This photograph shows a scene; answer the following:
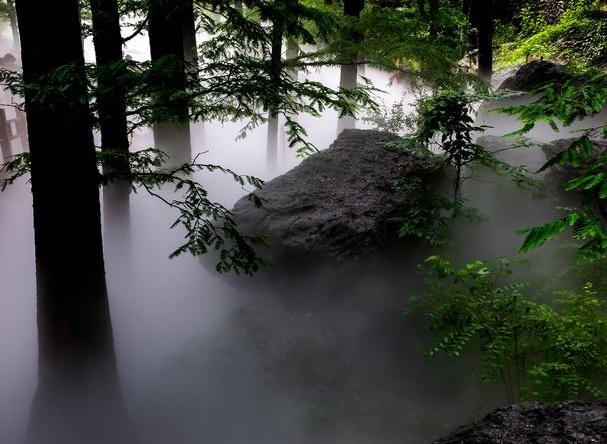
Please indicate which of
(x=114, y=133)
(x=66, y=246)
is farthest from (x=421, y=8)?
(x=66, y=246)

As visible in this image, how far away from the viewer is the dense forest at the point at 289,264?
4.57 meters

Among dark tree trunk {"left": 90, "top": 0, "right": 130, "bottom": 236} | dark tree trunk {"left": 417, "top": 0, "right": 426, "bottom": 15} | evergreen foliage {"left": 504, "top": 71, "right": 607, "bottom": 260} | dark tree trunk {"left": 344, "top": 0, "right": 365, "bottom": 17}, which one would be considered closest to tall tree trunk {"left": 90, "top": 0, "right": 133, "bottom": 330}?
dark tree trunk {"left": 90, "top": 0, "right": 130, "bottom": 236}

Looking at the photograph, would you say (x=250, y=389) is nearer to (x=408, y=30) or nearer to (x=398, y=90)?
(x=408, y=30)

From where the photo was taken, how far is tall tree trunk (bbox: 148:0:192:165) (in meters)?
4.48

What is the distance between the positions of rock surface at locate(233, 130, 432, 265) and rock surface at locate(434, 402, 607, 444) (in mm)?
4524

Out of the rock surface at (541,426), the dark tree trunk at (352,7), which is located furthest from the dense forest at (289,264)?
the dark tree trunk at (352,7)

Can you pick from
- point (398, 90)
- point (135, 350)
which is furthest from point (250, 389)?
point (398, 90)

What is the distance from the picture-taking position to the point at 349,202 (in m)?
8.20

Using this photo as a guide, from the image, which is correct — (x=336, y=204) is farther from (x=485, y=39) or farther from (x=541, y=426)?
(x=485, y=39)

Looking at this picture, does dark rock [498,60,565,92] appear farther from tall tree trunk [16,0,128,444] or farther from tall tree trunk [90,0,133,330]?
tall tree trunk [16,0,128,444]

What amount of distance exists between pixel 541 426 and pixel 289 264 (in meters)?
5.32

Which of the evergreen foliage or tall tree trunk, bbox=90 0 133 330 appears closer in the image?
the evergreen foliage

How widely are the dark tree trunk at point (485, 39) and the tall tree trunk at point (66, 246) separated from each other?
13156 mm

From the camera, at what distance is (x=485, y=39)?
14.4 meters
